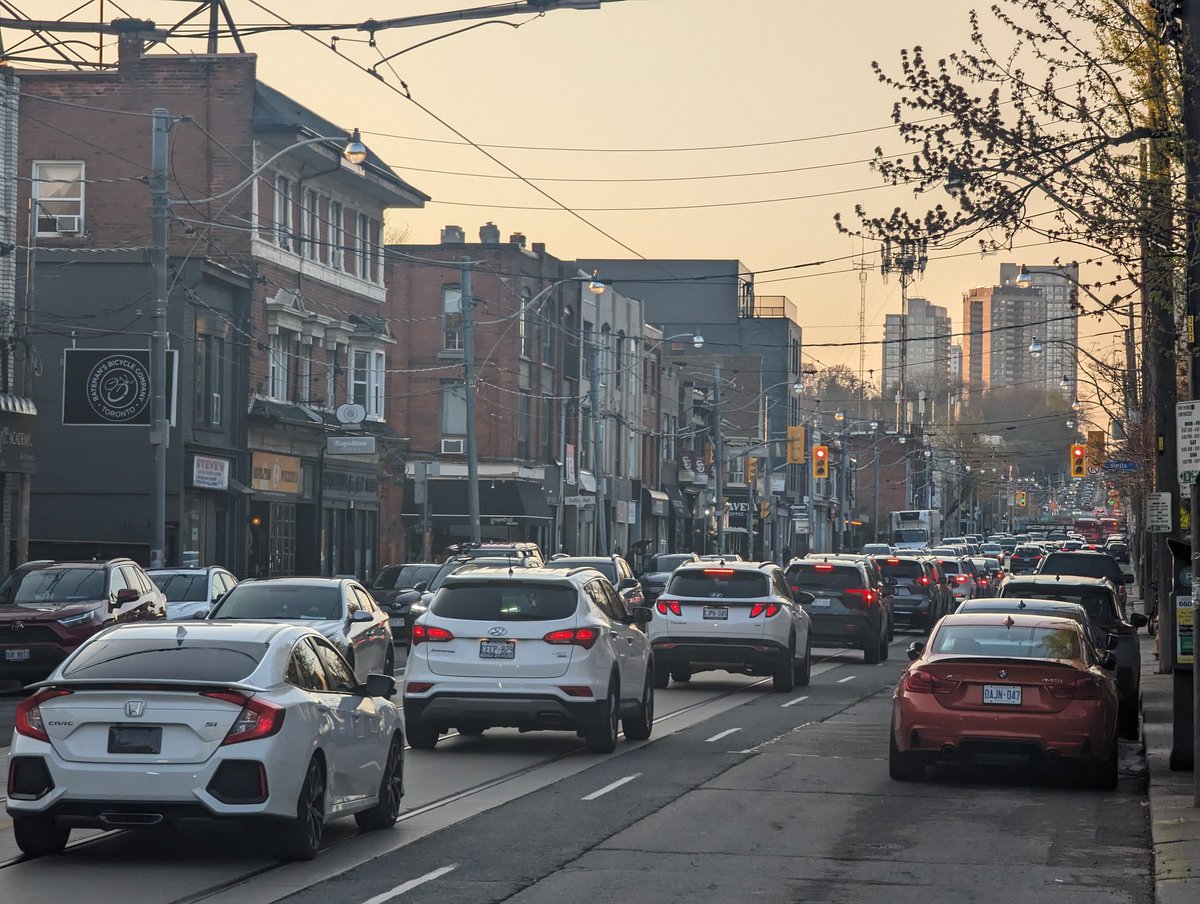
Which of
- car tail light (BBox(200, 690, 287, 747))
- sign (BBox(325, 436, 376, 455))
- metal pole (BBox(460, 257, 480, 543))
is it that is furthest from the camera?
sign (BBox(325, 436, 376, 455))

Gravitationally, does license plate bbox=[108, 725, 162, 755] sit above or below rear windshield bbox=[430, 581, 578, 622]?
below

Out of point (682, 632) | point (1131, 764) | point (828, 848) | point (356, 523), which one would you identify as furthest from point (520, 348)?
point (828, 848)

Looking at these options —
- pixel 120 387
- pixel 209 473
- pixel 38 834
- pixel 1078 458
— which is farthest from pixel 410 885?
pixel 1078 458

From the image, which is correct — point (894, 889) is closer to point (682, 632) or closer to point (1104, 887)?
point (1104, 887)

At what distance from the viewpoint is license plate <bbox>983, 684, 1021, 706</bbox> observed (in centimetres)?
1540

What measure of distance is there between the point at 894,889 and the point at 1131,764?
8.00m

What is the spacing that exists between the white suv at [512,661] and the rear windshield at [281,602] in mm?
4789

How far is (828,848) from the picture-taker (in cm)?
1215

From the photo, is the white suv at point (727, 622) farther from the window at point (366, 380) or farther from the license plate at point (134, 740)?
the window at point (366, 380)

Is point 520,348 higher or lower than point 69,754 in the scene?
higher

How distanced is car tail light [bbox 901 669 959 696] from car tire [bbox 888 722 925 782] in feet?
1.27

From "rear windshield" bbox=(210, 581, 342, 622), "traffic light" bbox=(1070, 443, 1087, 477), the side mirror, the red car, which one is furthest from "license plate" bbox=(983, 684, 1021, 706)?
"traffic light" bbox=(1070, 443, 1087, 477)

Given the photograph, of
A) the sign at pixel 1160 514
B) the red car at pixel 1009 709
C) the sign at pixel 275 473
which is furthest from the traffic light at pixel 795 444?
the red car at pixel 1009 709

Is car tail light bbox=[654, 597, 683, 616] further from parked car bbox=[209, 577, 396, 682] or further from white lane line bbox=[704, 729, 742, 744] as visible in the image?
white lane line bbox=[704, 729, 742, 744]
